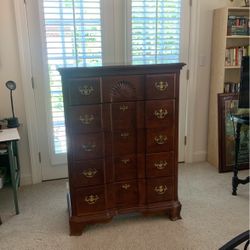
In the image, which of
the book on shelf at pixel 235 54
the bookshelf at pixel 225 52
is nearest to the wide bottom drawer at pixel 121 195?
the bookshelf at pixel 225 52

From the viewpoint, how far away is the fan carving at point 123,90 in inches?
78.6

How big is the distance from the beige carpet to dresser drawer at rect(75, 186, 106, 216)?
19 centimetres

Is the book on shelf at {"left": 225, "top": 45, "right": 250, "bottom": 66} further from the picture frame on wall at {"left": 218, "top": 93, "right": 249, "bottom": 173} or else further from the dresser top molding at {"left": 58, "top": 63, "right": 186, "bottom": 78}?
the dresser top molding at {"left": 58, "top": 63, "right": 186, "bottom": 78}

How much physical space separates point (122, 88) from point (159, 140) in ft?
1.66

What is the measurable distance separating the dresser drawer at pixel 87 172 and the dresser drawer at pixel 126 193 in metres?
0.17

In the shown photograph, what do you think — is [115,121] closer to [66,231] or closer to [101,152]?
[101,152]

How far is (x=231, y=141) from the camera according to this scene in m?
3.17

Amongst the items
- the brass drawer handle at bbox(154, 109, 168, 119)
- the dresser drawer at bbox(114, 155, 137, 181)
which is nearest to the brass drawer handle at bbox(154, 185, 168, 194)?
the dresser drawer at bbox(114, 155, 137, 181)

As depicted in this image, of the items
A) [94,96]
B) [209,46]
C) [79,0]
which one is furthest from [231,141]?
[79,0]

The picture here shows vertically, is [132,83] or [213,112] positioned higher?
[132,83]

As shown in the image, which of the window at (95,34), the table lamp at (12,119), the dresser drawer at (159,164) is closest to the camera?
the dresser drawer at (159,164)

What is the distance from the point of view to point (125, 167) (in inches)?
85.4

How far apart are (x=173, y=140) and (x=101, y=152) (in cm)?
58

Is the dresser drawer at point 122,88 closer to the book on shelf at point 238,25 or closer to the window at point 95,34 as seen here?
the window at point 95,34
